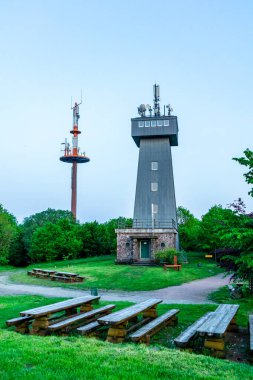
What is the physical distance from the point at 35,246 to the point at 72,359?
38.5 meters

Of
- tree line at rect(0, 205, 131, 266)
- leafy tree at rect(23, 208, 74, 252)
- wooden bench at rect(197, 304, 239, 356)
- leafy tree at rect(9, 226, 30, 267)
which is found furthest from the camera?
leafy tree at rect(23, 208, 74, 252)

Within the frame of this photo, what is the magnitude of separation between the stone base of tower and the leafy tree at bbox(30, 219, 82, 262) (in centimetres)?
1180

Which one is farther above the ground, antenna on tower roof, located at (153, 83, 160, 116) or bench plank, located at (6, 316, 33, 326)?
antenna on tower roof, located at (153, 83, 160, 116)

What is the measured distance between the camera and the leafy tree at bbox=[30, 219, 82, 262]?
1619 inches

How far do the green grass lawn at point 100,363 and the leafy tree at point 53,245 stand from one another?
3610 cm

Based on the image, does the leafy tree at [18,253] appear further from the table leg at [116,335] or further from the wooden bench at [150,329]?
the table leg at [116,335]

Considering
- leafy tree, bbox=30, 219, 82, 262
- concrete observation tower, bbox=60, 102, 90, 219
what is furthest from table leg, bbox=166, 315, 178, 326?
concrete observation tower, bbox=60, 102, 90, 219

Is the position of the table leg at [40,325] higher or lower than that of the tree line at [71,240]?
lower

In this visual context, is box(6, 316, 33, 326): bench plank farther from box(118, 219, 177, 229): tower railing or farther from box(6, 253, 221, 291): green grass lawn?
box(118, 219, 177, 229): tower railing

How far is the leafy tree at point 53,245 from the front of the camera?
4112cm

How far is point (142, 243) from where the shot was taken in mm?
31844

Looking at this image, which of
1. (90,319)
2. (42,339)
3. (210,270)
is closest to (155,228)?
(210,270)

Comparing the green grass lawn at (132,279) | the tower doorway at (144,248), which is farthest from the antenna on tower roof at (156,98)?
the green grass lawn at (132,279)

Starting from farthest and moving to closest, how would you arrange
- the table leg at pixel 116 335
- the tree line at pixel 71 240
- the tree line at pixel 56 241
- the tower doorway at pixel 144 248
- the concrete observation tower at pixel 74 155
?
1. the concrete observation tower at pixel 74 155
2. the tree line at pixel 56 241
3. the tree line at pixel 71 240
4. the tower doorway at pixel 144 248
5. the table leg at pixel 116 335
